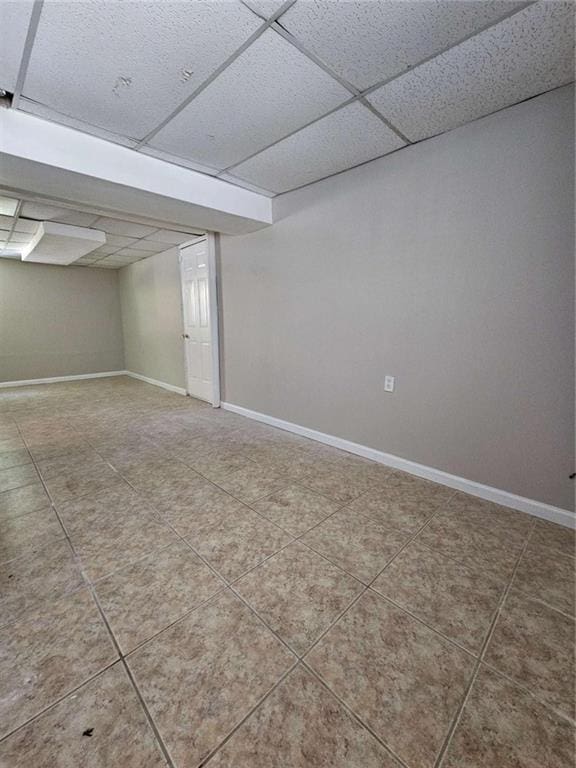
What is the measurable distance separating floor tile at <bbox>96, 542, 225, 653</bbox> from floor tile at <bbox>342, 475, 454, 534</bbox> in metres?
1.05

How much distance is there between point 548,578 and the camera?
1.58 metres

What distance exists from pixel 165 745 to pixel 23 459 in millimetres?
2817

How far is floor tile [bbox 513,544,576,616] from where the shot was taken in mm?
1456

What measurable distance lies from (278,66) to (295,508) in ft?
8.15

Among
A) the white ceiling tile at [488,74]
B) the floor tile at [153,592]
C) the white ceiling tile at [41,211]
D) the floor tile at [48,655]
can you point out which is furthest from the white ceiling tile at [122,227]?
the floor tile at [48,655]

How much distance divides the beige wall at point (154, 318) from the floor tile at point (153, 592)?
4.12 meters

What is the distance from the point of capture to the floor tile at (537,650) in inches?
43.3

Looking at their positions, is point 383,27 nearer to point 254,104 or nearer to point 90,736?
point 254,104

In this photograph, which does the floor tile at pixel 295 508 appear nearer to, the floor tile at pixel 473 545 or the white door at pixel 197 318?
the floor tile at pixel 473 545

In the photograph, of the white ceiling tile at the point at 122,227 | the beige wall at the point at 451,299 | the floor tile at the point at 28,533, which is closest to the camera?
the floor tile at the point at 28,533

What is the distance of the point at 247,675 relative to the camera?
3.71 feet

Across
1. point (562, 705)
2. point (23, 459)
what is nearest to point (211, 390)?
point (23, 459)

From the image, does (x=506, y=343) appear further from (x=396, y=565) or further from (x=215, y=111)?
(x=215, y=111)

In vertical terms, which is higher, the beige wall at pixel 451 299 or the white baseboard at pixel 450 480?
the beige wall at pixel 451 299
